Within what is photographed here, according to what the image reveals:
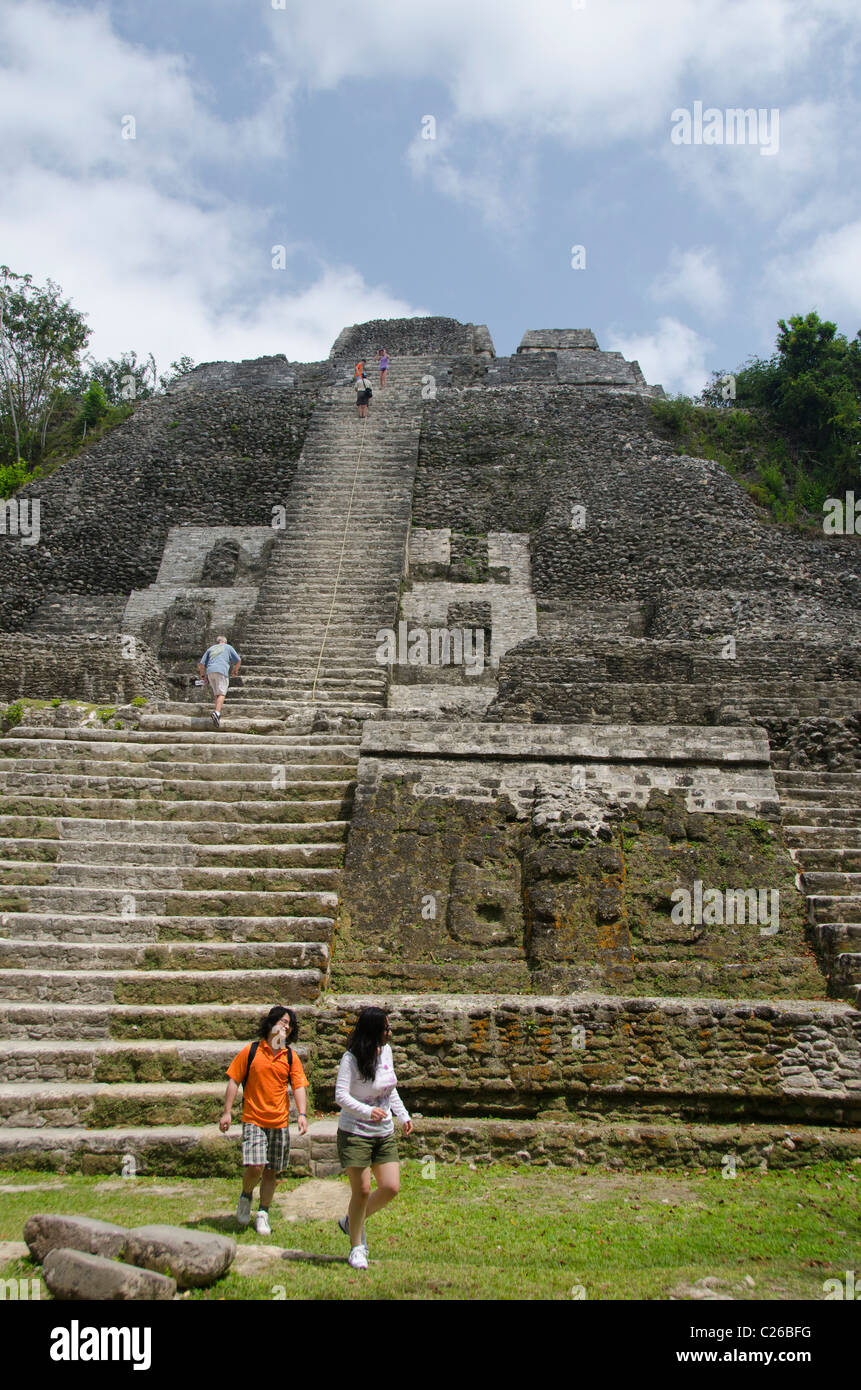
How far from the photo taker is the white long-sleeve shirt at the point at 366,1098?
3.92 metres

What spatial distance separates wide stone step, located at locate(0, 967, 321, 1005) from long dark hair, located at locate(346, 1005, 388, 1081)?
5.05 feet

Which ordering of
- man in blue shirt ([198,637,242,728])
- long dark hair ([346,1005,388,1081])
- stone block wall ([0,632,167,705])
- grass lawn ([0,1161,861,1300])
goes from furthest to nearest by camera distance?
stone block wall ([0,632,167,705]) < man in blue shirt ([198,637,242,728]) < long dark hair ([346,1005,388,1081]) < grass lawn ([0,1161,861,1300])

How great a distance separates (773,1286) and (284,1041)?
2.19m

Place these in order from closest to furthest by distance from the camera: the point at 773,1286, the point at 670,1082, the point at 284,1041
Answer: the point at 773,1286 < the point at 284,1041 < the point at 670,1082

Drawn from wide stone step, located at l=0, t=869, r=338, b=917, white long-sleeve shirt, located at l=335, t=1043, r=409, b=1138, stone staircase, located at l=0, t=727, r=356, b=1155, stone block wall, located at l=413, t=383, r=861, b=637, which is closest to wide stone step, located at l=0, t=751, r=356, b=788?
stone staircase, located at l=0, t=727, r=356, b=1155

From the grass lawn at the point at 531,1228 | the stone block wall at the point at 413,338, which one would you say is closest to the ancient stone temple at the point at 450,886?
the grass lawn at the point at 531,1228

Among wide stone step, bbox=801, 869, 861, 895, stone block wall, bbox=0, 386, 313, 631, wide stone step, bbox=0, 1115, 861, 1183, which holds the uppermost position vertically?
stone block wall, bbox=0, 386, 313, 631

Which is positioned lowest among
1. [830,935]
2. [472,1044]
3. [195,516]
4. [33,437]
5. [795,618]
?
[472,1044]

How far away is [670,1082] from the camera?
518cm

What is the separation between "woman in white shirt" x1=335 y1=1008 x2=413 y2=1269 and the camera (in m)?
3.81

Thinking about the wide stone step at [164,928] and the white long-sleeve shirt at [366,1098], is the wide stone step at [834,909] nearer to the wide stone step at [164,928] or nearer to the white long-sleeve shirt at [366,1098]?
the wide stone step at [164,928]

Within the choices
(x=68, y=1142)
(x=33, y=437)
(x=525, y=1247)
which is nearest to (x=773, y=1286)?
(x=525, y=1247)

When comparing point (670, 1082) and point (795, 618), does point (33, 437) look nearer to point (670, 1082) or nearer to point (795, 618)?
point (795, 618)

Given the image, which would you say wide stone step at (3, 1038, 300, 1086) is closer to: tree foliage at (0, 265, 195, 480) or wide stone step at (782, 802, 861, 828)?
wide stone step at (782, 802, 861, 828)
